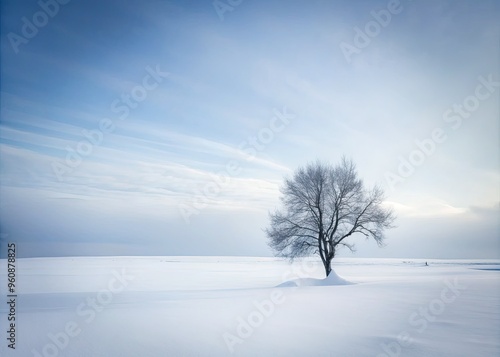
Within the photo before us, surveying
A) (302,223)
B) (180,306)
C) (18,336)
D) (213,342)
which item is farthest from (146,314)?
(302,223)

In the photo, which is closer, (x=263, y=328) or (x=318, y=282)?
(x=263, y=328)

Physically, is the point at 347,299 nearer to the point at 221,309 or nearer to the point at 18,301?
the point at 221,309

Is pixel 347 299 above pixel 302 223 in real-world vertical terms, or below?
below

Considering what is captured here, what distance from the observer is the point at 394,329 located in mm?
6832

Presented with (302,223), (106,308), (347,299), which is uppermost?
(302,223)

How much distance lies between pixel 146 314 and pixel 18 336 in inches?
122

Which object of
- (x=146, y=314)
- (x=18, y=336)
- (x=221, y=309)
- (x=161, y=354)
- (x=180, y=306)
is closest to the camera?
(x=161, y=354)

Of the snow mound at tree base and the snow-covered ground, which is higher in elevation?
the snow-covered ground

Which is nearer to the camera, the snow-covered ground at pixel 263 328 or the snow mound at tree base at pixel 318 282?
the snow-covered ground at pixel 263 328

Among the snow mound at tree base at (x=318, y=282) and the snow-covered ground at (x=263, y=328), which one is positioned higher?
the snow-covered ground at (x=263, y=328)

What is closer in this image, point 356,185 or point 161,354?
point 161,354

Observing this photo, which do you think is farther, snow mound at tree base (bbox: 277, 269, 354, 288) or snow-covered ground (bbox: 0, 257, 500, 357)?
snow mound at tree base (bbox: 277, 269, 354, 288)

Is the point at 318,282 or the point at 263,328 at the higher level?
the point at 263,328

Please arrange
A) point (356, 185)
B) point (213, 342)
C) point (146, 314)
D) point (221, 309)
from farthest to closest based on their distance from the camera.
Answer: point (356, 185)
point (221, 309)
point (146, 314)
point (213, 342)
